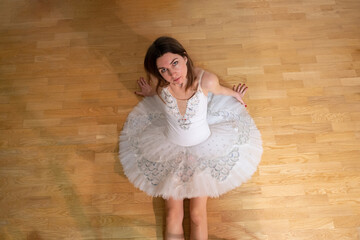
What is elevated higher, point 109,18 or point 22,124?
point 109,18

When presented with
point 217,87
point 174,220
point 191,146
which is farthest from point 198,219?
Answer: point 217,87

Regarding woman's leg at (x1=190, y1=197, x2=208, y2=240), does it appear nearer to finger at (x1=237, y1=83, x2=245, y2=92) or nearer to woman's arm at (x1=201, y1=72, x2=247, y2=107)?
woman's arm at (x1=201, y1=72, x2=247, y2=107)

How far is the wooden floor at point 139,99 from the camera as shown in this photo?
1968 millimetres

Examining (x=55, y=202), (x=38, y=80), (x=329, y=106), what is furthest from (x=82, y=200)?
(x=329, y=106)

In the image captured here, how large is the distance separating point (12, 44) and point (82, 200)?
1.51 m

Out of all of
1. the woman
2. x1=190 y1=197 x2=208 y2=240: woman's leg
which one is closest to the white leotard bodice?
the woman

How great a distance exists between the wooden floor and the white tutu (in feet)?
0.43

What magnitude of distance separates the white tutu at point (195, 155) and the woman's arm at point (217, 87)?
9cm

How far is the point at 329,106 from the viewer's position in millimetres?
2186

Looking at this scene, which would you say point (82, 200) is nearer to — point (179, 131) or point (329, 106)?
point (179, 131)

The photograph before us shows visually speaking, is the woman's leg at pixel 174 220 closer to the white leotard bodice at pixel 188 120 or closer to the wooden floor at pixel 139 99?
the wooden floor at pixel 139 99

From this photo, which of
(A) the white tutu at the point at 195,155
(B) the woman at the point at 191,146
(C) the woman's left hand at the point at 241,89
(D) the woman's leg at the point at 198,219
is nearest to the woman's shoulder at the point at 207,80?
(B) the woman at the point at 191,146

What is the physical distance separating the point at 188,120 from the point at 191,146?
254mm

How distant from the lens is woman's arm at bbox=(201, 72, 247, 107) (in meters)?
1.61
